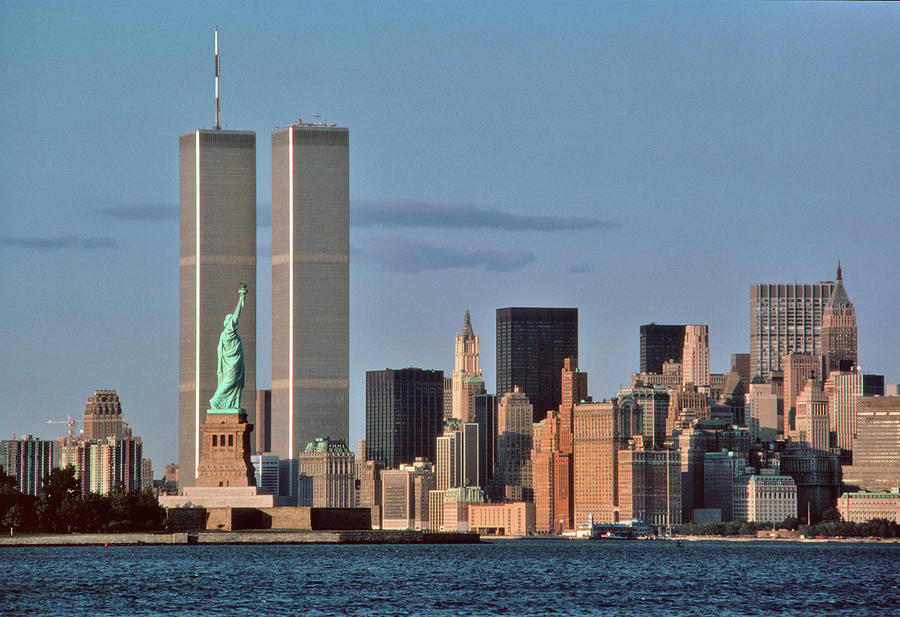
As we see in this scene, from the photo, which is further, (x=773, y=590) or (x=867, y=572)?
(x=867, y=572)

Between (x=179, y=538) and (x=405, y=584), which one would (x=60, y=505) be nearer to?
(x=179, y=538)

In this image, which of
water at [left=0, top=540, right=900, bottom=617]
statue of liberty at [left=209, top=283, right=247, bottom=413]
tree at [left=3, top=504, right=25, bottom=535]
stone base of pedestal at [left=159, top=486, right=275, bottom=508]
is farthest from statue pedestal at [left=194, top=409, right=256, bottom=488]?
tree at [left=3, top=504, right=25, bottom=535]

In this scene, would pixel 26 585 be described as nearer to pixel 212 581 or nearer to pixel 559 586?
pixel 212 581

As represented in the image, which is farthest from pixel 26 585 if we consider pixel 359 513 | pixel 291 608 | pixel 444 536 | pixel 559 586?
pixel 444 536

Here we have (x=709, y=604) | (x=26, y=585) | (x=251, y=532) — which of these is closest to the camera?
(x=709, y=604)

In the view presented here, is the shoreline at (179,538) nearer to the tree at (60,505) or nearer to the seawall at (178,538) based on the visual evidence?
the seawall at (178,538)

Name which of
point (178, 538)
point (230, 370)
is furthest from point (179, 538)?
point (230, 370)
